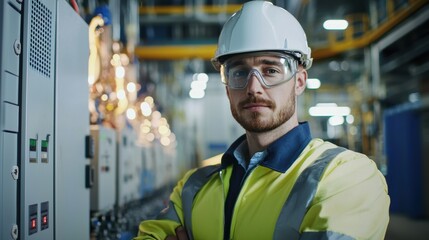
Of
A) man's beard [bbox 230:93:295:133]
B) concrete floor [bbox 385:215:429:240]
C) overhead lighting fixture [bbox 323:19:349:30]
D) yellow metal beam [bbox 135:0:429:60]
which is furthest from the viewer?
yellow metal beam [bbox 135:0:429:60]

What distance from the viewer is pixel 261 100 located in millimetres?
2074

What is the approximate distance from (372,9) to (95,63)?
461cm

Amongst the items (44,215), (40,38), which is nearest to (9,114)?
(40,38)

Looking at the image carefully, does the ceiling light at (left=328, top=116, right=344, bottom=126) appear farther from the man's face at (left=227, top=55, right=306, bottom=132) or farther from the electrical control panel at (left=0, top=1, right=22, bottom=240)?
the electrical control panel at (left=0, top=1, right=22, bottom=240)

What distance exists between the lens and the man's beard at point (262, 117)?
6.84ft

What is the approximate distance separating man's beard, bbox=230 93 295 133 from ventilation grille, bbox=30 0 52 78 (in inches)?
36.8

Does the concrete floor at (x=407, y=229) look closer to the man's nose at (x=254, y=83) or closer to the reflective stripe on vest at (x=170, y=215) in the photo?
the reflective stripe on vest at (x=170, y=215)

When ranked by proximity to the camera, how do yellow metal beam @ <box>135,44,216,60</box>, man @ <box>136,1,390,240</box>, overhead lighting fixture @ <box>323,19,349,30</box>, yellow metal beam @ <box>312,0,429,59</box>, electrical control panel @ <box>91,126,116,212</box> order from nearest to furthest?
man @ <box>136,1,390,240</box>, electrical control panel @ <box>91,126,116,212</box>, overhead lighting fixture @ <box>323,19,349,30</box>, yellow metal beam @ <box>312,0,429,59</box>, yellow metal beam @ <box>135,44,216,60</box>

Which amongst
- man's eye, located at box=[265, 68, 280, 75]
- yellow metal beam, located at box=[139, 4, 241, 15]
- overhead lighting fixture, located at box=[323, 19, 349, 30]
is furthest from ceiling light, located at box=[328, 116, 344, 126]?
man's eye, located at box=[265, 68, 280, 75]

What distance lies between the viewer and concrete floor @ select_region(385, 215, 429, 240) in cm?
669

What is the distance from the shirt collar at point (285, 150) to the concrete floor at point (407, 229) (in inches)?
202

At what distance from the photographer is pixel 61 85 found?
2328mm

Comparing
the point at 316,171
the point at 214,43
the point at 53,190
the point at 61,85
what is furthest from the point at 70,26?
the point at 214,43

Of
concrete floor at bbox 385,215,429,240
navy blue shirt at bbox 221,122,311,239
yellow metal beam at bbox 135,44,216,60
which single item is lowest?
concrete floor at bbox 385,215,429,240
